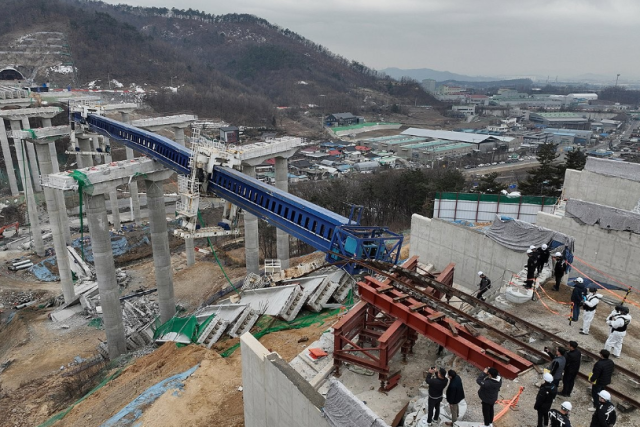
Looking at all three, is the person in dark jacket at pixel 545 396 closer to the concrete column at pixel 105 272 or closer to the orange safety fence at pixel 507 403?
the orange safety fence at pixel 507 403

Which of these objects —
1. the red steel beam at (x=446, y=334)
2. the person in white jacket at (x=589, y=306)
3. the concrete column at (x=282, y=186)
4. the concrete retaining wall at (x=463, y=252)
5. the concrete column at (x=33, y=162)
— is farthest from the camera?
the concrete column at (x=33, y=162)

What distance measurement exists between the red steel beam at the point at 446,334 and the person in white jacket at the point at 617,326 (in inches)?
122

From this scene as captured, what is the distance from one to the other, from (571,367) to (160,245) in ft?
72.1

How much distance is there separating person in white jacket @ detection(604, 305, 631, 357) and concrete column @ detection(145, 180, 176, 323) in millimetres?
21637

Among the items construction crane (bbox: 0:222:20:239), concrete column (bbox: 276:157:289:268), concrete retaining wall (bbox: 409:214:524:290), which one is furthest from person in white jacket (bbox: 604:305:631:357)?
construction crane (bbox: 0:222:20:239)

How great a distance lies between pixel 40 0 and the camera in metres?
126

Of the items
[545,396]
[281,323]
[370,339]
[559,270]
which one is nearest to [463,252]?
[559,270]

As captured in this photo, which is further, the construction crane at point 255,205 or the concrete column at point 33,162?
the concrete column at point 33,162

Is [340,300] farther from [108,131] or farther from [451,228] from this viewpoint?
[108,131]

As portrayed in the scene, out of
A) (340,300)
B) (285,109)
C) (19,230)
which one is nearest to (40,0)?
(285,109)

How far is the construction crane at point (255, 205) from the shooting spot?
15.1 meters

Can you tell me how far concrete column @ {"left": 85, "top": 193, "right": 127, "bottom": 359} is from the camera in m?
21.4

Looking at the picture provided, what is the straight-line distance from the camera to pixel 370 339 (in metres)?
12.3

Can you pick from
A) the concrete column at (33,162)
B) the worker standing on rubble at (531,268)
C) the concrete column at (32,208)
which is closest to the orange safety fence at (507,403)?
the worker standing on rubble at (531,268)
